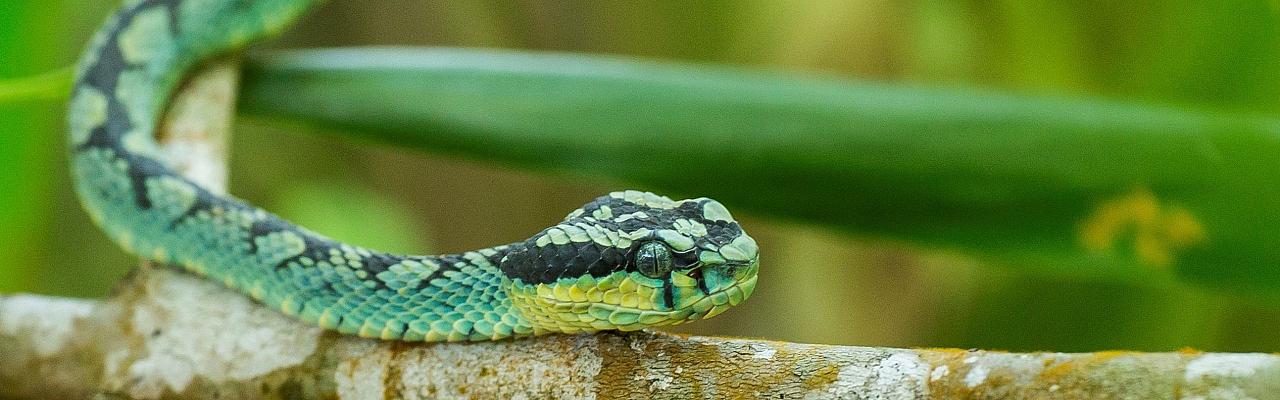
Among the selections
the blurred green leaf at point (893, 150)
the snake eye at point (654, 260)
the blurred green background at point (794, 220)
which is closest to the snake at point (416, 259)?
the snake eye at point (654, 260)

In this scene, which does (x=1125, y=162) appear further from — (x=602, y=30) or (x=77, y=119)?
(x=602, y=30)

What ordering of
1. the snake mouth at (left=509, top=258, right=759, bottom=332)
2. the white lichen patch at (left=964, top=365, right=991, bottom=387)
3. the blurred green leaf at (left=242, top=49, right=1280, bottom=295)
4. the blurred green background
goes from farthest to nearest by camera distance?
the blurred green background
the blurred green leaf at (left=242, top=49, right=1280, bottom=295)
the snake mouth at (left=509, top=258, right=759, bottom=332)
the white lichen patch at (left=964, top=365, right=991, bottom=387)

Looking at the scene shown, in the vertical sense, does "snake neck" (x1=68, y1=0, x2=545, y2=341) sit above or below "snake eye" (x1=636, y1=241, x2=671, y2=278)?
above

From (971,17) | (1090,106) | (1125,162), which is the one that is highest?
(971,17)

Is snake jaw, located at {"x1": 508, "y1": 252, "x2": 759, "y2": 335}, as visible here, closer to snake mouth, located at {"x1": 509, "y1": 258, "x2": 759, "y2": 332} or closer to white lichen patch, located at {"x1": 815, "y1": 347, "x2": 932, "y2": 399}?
snake mouth, located at {"x1": 509, "y1": 258, "x2": 759, "y2": 332}

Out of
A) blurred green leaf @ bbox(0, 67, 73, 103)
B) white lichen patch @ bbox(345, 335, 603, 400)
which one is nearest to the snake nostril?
white lichen patch @ bbox(345, 335, 603, 400)

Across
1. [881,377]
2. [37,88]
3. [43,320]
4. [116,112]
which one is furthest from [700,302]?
[37,88]

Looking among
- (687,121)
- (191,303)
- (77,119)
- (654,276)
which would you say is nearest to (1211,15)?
(687,121)
